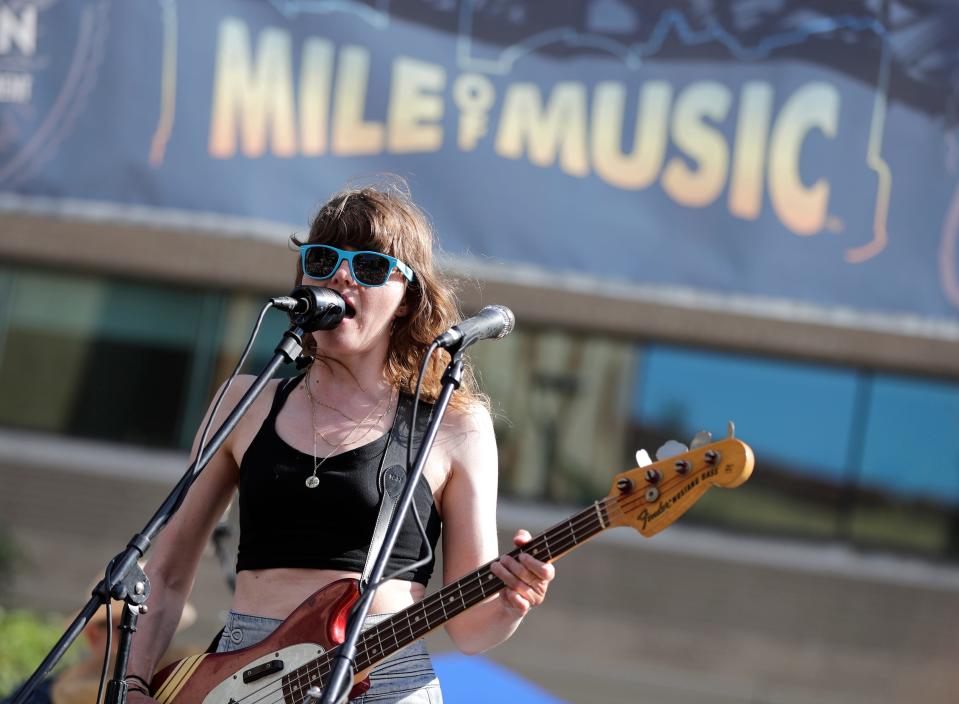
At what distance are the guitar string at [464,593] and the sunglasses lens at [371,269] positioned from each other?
27.7 inches

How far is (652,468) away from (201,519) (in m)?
1.13

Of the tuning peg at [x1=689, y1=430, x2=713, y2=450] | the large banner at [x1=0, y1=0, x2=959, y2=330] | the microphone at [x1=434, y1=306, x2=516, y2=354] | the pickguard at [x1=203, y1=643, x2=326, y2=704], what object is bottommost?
the pickguard at [x1=203, y1=643, x2=326, y2=704]

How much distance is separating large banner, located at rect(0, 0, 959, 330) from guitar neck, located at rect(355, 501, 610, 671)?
192 cm

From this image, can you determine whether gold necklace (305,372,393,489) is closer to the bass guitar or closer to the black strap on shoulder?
the black strap on shoulder

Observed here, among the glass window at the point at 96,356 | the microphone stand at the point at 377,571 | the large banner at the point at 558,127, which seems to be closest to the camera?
the microphone stand at the point at 377,571

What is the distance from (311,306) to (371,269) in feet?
0.77

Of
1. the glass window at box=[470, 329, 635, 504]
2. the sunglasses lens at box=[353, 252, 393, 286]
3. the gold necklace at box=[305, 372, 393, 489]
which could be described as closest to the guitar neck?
the gold necklace at box=[305, 372, 393, 489]

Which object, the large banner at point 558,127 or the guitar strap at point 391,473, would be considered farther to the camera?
the large banner at point 558,127

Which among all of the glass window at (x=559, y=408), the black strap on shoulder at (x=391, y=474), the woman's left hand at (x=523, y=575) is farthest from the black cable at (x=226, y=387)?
the glass window at (x=559, y=408)

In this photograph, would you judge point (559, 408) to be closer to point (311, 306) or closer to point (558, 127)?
point (558, 127)

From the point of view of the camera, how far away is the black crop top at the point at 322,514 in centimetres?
270

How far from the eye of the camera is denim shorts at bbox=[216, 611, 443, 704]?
8.84 ft

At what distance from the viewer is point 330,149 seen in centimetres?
455

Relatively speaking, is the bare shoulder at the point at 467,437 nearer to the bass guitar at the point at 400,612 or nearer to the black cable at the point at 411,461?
the black cable at the point at 411,461
